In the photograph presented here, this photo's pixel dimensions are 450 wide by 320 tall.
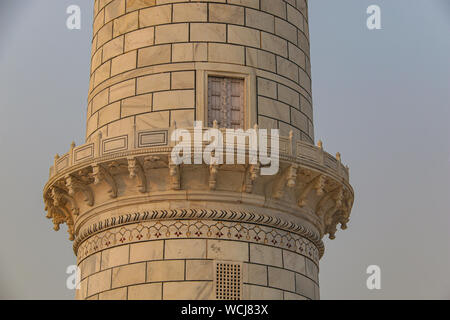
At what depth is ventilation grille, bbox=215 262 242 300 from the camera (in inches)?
1086

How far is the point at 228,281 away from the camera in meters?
27.8

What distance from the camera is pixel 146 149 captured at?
2795 centimetres

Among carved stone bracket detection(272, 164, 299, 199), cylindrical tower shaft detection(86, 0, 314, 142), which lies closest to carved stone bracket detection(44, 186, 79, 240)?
cylindrical tower shaft detection(86, 0, 314, 142)

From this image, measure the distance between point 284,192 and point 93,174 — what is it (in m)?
5.67

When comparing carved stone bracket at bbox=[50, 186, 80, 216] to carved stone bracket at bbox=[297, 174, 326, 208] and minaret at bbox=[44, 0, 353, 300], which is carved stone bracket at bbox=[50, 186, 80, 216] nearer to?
minaret at bbox=[44, 0, 353, 300]

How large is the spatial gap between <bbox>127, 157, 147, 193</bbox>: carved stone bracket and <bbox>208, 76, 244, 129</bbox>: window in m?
2.56

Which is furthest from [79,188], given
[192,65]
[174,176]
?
[192,65]

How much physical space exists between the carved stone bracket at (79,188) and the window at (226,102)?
4221 millimetres

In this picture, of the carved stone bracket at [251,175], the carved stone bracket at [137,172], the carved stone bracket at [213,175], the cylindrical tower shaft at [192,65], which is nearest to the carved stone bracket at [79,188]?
the cylindrical tower shaft at [192,65]

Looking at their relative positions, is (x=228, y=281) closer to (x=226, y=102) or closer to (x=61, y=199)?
(x=226, y=102)

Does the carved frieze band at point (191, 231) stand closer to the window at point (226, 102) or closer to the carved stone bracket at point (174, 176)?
the carved stone bracket at point (174, 176)

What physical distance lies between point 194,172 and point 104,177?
8.90ft
